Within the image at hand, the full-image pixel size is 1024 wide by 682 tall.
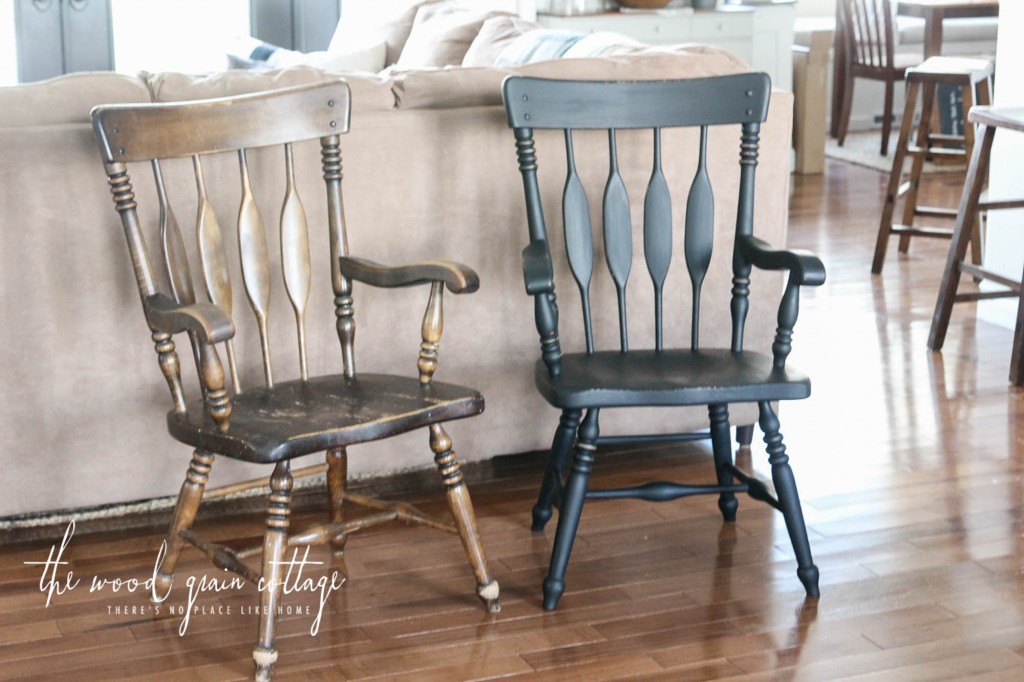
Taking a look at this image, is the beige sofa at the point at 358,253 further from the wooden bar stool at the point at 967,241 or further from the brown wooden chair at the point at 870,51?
the brown wooden chair at the point at 870,51

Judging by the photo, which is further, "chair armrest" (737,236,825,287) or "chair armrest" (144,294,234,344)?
"chair armrest" (737,236,825,287)

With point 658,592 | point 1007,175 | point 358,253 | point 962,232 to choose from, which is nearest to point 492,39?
point 962,232

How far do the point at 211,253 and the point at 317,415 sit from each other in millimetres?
399

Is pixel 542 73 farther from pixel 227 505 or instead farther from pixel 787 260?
pixel 227 505

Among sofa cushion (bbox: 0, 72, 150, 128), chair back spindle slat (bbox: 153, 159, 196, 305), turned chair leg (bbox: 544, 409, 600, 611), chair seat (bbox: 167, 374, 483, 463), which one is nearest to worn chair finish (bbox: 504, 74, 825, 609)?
turned chair leg (bbox: 544, 409, 600, 611)

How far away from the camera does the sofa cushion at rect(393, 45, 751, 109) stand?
8.96 ft

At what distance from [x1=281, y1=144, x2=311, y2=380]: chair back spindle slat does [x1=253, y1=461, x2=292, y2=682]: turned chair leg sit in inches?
13.9

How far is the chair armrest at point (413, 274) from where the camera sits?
2.24 m

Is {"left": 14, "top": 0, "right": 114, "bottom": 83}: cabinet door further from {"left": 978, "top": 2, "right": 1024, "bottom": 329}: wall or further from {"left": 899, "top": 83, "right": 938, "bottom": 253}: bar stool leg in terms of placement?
{"left": 978, "top": 2, "right": 1024, "bottom": 329}: wall

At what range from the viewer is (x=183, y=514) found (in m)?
2.31

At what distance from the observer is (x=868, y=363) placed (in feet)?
12.7

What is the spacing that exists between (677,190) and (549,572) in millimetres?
990

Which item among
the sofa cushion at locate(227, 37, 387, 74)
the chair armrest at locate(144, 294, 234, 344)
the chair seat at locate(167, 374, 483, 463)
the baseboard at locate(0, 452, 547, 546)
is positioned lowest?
the baseboard at locate(0, 452, 547, 546)

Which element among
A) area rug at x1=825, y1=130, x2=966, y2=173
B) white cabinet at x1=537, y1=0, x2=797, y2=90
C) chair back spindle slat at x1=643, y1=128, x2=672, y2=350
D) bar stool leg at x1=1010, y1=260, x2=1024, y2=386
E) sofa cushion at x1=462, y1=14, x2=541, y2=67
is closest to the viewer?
chair back spindle slat at x1=643, y1=128, x2=672, y2=350
